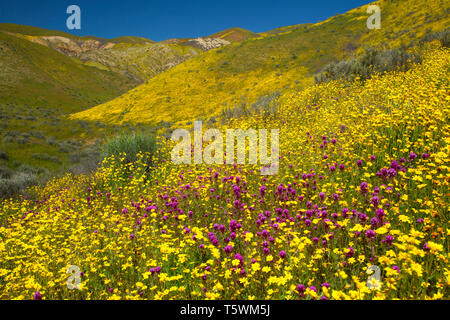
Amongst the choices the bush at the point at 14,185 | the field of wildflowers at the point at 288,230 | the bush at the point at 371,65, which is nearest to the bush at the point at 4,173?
the bush at the point at 14,185

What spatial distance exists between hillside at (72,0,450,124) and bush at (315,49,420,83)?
5.51 metres

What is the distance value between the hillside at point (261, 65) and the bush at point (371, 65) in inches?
217

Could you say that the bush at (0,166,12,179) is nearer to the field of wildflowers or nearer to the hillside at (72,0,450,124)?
the field of wildflowers

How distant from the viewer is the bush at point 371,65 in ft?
40.6

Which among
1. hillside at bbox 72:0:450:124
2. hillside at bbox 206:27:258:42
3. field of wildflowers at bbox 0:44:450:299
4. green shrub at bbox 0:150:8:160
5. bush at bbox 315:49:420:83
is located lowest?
field of wildflowers at bbox 0:44:450:299

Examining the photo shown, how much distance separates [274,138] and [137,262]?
5611 mm

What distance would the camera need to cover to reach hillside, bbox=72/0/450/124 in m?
23.0

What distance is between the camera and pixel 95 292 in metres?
2.98

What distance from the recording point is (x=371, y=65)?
13.0 meters

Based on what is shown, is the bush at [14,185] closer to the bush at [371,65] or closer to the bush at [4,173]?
the bush at [4,173]

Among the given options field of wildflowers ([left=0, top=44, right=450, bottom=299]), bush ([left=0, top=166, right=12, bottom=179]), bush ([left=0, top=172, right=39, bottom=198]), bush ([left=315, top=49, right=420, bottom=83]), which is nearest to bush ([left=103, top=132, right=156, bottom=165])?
field of wildflowers ([left=0, top=44, right=450, bottom=299])

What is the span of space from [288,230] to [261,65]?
3050 cm

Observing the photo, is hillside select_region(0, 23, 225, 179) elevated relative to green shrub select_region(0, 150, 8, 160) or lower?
elevated
